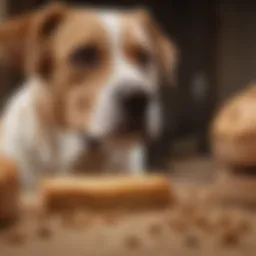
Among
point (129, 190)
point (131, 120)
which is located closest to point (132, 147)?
point (131, 120)

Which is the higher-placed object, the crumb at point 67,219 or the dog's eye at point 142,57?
the dog's eye at point 142,57

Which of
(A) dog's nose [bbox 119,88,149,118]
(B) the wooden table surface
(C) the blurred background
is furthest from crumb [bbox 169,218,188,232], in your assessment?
(C) the blurred background

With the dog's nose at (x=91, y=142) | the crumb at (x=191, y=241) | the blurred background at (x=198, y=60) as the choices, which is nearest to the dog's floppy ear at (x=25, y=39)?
the dog's nose at (x=91, y=142)

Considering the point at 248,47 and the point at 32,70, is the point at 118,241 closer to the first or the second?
the point at 32,70

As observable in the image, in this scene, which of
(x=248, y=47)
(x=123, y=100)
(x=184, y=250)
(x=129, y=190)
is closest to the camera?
(x=184, y=250)

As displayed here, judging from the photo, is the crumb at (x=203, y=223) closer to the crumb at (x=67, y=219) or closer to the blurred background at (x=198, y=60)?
the crumb at (x=67, y=219)

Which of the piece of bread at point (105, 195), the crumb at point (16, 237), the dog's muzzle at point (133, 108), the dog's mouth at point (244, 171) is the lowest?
the crumb at point (16, 237)
